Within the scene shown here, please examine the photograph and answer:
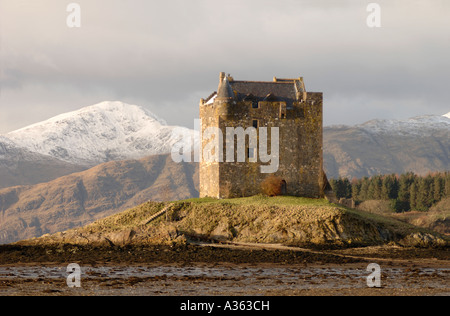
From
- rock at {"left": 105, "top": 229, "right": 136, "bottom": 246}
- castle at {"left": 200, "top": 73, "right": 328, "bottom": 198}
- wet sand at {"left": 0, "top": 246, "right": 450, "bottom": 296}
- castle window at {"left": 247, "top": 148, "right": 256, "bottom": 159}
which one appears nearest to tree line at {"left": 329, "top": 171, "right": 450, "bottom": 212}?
castle at {"left": 200, "top": 73, "right": 328, "bottom": 198}

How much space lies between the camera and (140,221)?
60.5 m

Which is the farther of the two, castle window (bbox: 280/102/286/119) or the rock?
castle window (bbox: 280/102/286/119)

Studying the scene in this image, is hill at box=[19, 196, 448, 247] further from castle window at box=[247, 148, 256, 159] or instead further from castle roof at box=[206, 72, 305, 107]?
castle roof at box=[206, 72, 305, 107]

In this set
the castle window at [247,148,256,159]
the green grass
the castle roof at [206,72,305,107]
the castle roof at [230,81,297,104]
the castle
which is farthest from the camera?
the castle roof at [230,81,297,104]

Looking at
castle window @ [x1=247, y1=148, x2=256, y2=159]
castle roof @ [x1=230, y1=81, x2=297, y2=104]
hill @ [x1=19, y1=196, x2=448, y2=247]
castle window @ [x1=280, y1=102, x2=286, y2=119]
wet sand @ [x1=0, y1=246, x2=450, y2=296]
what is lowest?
wet sand @ [x1=0, y1=246, x2=450, y2=296]

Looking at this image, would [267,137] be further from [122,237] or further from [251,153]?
[122,237]

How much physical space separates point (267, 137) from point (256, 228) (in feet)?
32.5

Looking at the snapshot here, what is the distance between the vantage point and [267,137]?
210ft

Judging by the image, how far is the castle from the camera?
64.0 m

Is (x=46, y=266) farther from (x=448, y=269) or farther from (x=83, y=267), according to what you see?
(x=448, y=269)

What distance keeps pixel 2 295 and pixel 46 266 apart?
1406cm

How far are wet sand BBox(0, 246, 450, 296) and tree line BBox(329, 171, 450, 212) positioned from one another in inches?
2461

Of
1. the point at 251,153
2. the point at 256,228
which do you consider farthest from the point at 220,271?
the point at 251,153
